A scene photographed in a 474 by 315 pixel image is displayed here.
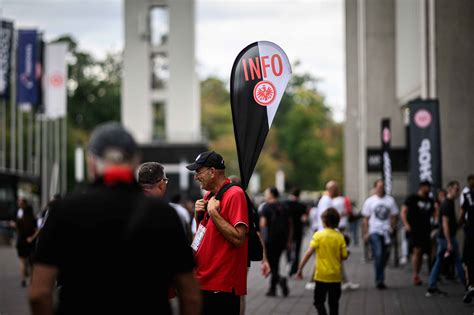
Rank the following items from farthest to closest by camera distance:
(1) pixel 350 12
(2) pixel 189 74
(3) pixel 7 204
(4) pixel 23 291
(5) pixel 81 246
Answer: (2) pixel 189 74 → (1) pixel 350 12 → (3) pixel 7 204 → (4) pixel 23 291 → (5) pixel 81 246

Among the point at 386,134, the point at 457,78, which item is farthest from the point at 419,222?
the point at 386,134

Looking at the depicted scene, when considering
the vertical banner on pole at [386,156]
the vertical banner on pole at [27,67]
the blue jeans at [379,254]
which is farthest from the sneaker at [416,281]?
the vertical banner on pole at [27,67]

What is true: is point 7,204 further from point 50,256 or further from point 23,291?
point 50,256

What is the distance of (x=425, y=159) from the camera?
1858 centimetres

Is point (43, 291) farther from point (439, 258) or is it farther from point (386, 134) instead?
point (386, 134)

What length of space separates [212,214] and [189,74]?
64.3m

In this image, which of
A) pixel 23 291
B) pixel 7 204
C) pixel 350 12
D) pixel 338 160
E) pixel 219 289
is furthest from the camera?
pixel 338 160

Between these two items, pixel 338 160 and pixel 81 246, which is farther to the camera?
pixel 338 160

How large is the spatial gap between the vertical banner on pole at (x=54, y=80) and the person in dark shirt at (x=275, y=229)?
34715 millimetres

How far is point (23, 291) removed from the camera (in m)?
17.0

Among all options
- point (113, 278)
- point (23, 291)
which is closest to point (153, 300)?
point (113, 278)

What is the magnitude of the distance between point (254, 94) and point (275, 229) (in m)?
8.57

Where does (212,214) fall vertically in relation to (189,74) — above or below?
below

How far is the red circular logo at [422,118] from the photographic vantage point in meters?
18.5
